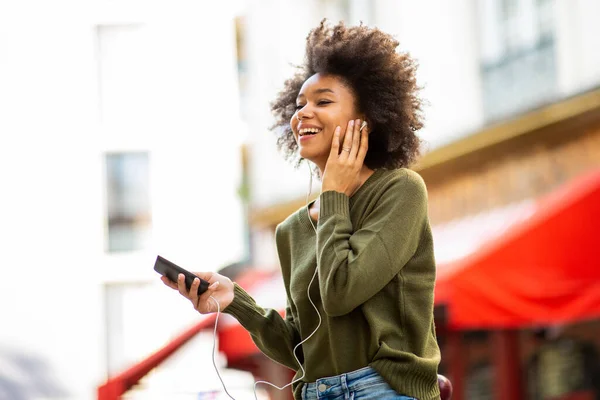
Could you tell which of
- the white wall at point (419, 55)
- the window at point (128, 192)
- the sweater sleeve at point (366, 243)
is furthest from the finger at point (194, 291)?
the window at point (128, 192)

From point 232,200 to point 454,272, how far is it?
11.6 m

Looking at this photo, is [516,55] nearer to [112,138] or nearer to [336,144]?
[336,144]

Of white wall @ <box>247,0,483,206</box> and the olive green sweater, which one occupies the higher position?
white wall @ <box>247,0,483,206</box>

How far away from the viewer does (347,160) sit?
2.35 meters

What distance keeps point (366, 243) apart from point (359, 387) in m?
0.33

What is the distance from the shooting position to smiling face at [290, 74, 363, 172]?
8.03ft

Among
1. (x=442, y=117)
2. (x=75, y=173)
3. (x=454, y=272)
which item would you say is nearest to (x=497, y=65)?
(x=442, y=117)

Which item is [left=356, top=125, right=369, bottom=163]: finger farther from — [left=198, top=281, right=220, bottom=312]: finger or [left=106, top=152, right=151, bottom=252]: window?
[left=106, top=152, right=151, bottom=252]: window

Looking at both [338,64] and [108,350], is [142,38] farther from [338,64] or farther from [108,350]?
[338,64]

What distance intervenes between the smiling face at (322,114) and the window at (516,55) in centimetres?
444

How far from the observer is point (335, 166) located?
7.71 feet

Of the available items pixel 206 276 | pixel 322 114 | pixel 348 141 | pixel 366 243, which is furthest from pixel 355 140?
pixel 206 276

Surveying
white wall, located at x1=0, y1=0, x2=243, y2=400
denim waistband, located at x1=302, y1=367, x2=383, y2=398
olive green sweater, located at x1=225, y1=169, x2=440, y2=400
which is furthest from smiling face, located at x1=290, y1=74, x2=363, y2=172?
white wall, located at x1=0, y1=0, x2=243, y2=400

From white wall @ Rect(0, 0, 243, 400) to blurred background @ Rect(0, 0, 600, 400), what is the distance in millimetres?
38
